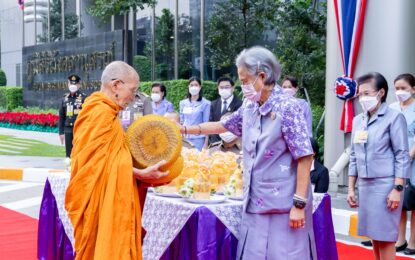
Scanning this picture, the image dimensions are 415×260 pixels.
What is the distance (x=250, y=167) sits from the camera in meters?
3.52

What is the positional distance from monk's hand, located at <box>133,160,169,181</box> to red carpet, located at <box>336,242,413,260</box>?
9.41 feet

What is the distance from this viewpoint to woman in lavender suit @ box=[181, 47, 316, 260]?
3.42 metres

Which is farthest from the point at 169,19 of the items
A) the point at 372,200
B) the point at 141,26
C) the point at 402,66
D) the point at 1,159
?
the point at 372,200

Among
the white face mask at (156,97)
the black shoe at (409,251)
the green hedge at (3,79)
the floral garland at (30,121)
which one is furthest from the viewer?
the green hedge at (3,79)

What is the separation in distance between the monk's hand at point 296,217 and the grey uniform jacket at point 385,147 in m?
1.36

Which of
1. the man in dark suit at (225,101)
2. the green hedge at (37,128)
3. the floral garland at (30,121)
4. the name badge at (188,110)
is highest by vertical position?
the man in dark suit at (225,101)

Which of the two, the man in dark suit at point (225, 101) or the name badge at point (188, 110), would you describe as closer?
the man in dark suit at point (225, 101)

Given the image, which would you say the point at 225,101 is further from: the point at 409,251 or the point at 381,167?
the point at 381,167

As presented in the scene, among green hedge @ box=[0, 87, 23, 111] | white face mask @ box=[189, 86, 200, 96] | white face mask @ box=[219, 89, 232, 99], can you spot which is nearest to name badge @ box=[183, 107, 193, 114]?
white face mask @ box=[189, 86, 200, 96]

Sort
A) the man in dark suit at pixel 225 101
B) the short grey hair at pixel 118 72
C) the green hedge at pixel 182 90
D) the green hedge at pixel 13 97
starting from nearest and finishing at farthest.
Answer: the short grey hair at pixel 118 72
the man in dark suit at pixel 225 101
the green hedge at pixel 182 90
the green hedge at pixel 13 97

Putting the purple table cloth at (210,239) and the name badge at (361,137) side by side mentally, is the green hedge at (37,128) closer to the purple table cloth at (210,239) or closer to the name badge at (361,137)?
the purple table cloth at (210,239)

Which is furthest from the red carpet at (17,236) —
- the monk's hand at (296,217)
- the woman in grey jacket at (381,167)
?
the monk's hand at (296,217)

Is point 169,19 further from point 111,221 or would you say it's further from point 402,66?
point 111,221

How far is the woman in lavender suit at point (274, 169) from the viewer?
11.2 ft
